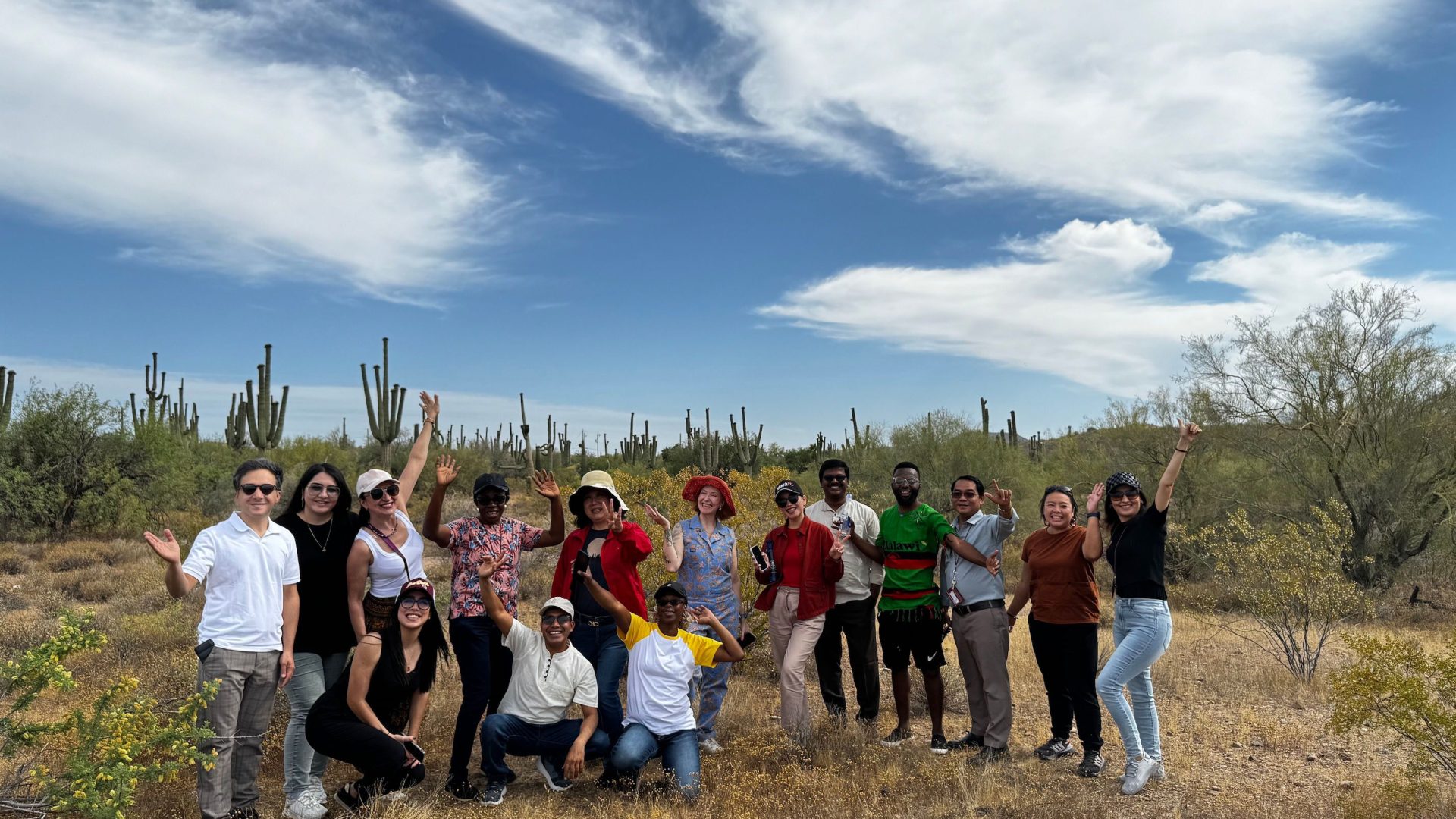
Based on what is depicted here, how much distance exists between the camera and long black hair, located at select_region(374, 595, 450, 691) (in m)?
5.18

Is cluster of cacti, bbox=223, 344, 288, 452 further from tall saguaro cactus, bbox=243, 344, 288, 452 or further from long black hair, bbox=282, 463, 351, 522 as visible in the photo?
long black hair, bbox=282, 463, 351, 522

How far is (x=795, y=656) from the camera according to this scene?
6.19 m

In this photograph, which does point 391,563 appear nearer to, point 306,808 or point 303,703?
point 303,703

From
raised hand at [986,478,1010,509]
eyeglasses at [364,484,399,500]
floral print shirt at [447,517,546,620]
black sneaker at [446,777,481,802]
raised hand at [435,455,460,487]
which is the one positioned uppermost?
raised hand at [435,455,460,487]

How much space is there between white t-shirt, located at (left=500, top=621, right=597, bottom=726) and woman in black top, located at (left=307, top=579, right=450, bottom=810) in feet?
1.62

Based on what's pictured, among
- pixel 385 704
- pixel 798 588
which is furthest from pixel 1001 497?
pixel 385 704

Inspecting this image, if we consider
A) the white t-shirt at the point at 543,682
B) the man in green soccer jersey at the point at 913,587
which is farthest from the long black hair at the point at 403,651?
the man in green soccer jersey at the point at 913,587

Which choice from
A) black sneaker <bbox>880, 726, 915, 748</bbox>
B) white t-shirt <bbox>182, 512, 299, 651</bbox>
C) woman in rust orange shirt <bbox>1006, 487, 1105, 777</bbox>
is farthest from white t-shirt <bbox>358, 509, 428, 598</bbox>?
woman in rust orange shirt <bbox>1006, 487, 1105, 777</bbox>

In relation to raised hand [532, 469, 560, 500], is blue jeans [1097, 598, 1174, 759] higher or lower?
lower

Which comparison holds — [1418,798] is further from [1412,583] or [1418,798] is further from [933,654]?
[1412,583]

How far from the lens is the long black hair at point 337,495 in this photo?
5.20 meters

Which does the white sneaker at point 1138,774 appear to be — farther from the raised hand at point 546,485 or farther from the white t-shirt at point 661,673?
the raised hand at point 546,485

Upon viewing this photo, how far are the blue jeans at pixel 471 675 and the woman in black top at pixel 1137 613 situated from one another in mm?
3787

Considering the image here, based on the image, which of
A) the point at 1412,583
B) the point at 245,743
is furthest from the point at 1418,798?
the point at 1412,583
